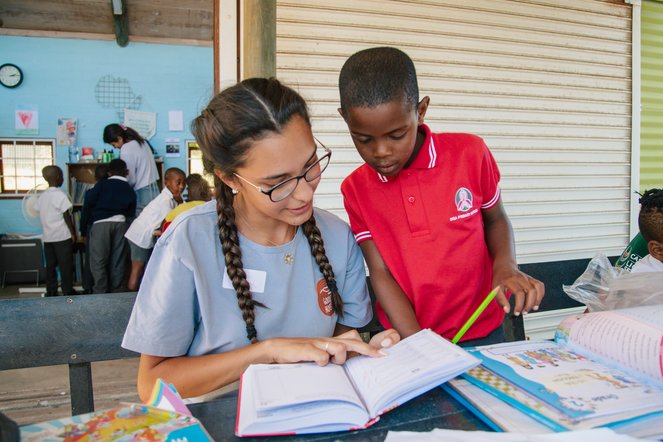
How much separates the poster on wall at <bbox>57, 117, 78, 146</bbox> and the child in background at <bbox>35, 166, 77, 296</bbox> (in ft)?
6.01

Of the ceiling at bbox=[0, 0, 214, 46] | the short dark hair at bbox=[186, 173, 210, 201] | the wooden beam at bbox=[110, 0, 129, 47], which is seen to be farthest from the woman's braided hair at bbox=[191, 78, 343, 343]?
the wooden beam at bbox=[110, 0, 129, 47]

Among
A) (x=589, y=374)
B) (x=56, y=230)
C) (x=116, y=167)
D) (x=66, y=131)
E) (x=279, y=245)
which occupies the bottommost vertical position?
(x=56, y=230)

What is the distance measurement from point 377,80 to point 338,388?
0.81 m

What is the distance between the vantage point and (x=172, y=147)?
8258mm

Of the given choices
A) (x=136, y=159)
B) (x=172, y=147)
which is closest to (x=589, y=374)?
(x=136, y=159)

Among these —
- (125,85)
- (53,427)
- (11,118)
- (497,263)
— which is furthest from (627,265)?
(11,118)

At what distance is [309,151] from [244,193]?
9.0 inches

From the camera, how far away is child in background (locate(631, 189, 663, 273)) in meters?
1.85

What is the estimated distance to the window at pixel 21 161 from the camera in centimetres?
780

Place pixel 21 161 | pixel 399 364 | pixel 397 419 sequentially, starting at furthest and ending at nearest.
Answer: pixel 21 161, pixel 399 364, pixel 397 419

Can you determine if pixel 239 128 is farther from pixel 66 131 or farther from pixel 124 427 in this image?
pixel 66 131

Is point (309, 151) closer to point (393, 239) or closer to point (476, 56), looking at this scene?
point (393, 239)

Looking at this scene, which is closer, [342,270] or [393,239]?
[342,270]

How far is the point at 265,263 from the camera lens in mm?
1345
